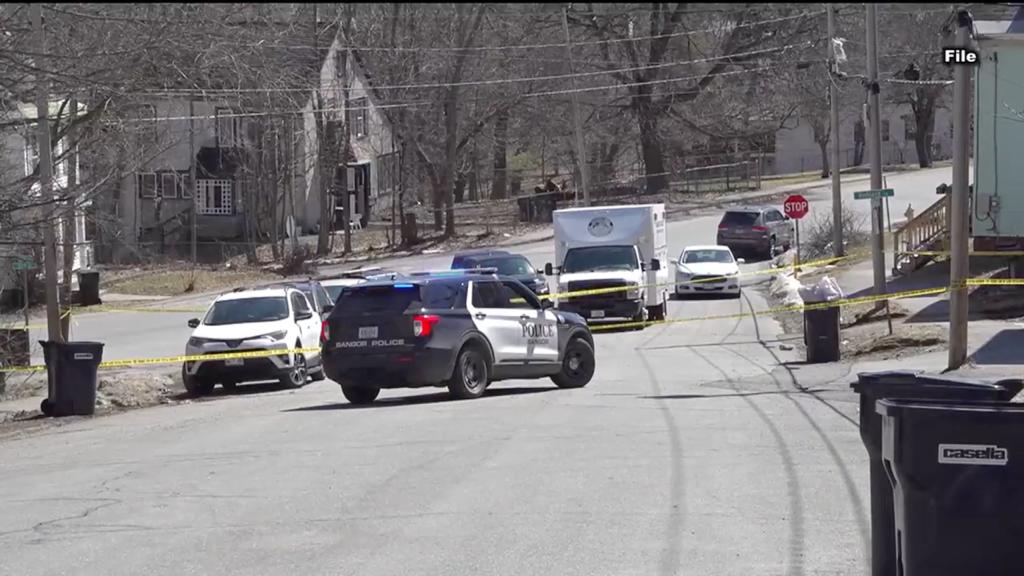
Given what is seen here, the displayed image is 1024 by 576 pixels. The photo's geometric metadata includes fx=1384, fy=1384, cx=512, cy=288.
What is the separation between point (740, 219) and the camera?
50.9m

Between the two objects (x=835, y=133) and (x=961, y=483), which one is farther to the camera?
(x=835, y=133)

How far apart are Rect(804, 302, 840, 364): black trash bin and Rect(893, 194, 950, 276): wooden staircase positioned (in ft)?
38.9

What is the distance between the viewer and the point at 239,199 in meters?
64.4

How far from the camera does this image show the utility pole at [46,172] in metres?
17.2

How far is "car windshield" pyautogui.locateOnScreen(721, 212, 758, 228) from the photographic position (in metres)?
50.8

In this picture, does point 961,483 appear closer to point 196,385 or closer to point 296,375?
point 296,375

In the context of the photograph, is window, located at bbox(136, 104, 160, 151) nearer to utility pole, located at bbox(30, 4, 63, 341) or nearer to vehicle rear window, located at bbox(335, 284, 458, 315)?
utility pole, located at bbox(30, 4, 63, 341)

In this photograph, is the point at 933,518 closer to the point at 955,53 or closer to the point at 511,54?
the point at 955,53

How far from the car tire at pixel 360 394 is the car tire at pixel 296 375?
4.76 meters

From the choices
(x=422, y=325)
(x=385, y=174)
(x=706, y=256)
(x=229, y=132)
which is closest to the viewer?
(x=422, y=325)

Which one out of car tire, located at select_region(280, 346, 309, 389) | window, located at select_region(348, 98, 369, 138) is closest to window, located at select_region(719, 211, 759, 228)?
window, located at select_region(348, 98, 369, 138)

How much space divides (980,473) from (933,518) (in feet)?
0.97

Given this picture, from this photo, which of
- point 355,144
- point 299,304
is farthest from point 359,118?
point 299,304

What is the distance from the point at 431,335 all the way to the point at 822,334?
338 inches
